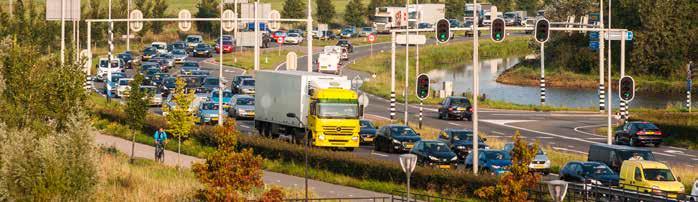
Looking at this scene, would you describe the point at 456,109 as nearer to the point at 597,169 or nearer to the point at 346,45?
the point at 597,169

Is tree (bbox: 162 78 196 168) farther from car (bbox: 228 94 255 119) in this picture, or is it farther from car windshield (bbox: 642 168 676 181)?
car windshield (bbox: 642 168 676 181)

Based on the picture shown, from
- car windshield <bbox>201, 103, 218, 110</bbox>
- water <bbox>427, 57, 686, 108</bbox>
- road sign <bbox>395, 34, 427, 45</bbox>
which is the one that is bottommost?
water <bbox>427, 57, 686, 108</bbox>

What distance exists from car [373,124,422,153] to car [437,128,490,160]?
1.28 metres

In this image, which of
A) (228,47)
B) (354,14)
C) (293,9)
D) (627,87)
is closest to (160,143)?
(627,87)

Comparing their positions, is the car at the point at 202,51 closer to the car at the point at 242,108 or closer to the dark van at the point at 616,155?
the car at the point at 242,108

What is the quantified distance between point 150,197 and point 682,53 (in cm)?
9003

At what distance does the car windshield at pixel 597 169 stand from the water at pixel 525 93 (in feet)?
174

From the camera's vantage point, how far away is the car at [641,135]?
236 ft

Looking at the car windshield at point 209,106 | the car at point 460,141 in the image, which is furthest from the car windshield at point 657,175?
the car windshield at point 209,106

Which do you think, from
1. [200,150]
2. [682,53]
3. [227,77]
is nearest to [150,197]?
[200,150]

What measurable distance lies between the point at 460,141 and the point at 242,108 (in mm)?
21236

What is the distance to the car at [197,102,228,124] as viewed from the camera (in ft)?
268

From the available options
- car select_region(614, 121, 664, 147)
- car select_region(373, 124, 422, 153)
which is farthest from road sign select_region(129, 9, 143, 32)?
car select_region(614, 121, 664, 147)

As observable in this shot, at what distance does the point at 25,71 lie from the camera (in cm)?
5750
